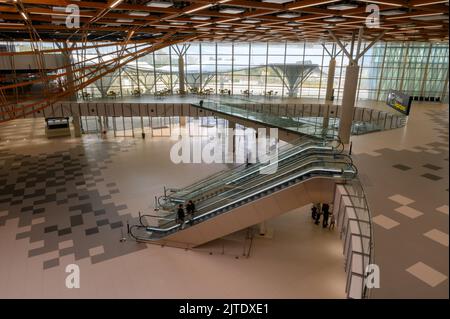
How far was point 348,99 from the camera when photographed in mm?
14773

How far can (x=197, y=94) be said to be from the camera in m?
32.9

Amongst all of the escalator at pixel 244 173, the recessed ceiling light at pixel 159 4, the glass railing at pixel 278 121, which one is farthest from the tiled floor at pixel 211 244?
the recessed ceiling light at pixel 159 4

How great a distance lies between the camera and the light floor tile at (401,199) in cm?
870

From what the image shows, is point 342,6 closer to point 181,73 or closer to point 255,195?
point 255,195

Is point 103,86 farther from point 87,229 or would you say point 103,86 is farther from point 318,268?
point 318,268

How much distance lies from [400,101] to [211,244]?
15.1 m

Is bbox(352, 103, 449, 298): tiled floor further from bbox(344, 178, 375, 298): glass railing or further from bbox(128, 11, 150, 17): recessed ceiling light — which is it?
bbox(128, 11, 150, 17): recessed ceiling light

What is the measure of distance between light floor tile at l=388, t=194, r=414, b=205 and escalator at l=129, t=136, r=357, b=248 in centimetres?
129

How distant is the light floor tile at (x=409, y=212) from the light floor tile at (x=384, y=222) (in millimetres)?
592

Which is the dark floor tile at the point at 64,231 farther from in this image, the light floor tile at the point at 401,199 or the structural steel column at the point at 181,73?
the structural steel column at the point at 181,73

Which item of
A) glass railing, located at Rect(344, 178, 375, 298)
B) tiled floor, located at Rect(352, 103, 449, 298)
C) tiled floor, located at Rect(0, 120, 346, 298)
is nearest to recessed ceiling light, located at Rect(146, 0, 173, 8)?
glass railing, located at Rect(344, 178, 375, 298)

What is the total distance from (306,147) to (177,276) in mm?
6966

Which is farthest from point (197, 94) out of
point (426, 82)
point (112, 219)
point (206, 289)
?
point (206, 289)

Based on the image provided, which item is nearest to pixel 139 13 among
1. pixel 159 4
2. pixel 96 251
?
pixel 159 4
